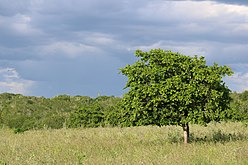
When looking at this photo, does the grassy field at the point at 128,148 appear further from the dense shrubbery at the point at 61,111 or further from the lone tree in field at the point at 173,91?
the dense shrubbery at the point at 61,111

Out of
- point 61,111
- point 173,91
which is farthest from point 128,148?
point 61,111

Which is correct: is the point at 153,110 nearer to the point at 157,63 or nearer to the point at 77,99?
the point at 157,63

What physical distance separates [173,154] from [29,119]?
29.7 meters

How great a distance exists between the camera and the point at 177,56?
19.1 metres

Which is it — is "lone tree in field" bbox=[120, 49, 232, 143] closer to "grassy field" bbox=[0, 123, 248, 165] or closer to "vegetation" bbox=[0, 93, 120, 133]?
"grassy field" bbox=[0, 123, 248, 165]

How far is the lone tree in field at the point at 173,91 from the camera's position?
18.3 metres

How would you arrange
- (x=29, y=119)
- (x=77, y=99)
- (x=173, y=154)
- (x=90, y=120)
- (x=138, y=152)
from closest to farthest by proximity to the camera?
(x=173, y=154) → (x=138, y=152) → (x=90, y=120) → (x=29, y=119) → (x=77, y=99)

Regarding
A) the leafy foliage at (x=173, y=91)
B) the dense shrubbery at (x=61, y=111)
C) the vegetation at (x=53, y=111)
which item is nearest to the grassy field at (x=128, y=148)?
the leafy foliage at (x=173, y=91)

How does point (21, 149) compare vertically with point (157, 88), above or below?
below

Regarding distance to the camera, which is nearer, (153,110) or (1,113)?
(153,110)

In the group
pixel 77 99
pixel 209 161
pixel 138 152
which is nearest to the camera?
pixel 209 161

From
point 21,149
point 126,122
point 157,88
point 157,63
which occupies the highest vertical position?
point 157,63

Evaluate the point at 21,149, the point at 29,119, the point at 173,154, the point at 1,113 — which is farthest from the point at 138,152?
the point at 1,113

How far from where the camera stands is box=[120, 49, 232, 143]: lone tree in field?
18266mm
